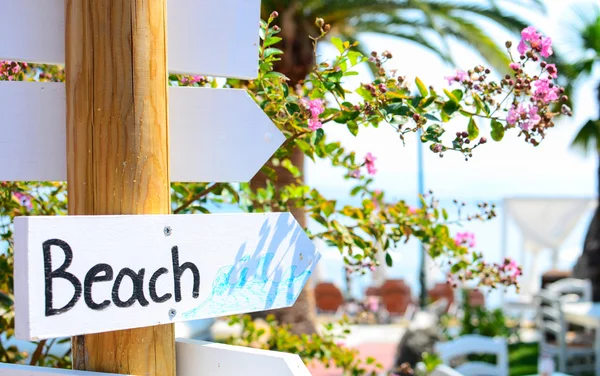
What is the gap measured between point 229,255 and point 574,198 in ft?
44.4

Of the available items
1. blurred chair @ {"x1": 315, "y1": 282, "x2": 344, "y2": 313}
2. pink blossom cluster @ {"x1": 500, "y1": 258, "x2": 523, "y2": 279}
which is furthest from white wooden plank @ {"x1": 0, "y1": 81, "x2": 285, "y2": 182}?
blurred chair @ {"x1": 315, "y1": 282, "x2": 344, "y2": 313}

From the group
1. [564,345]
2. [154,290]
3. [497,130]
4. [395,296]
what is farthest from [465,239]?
[395,296]

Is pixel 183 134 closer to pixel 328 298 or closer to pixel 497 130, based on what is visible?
pixel 497 130

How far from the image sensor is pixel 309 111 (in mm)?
1404

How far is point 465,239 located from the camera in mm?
1940

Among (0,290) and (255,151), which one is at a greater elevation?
(255,151)

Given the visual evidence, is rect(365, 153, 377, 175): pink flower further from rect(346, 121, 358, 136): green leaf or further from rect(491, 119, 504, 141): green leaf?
rect(491, 119, 504, 141): green leaf

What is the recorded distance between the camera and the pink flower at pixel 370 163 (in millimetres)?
1876

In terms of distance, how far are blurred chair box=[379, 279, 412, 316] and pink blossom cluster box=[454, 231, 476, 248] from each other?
38.2 ft

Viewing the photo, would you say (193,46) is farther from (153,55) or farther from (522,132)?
(522,132)

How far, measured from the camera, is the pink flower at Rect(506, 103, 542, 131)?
1335 mm

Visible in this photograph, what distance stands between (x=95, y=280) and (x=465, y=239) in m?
1.23

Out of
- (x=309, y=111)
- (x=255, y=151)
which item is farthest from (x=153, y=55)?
(x=309, y=111)

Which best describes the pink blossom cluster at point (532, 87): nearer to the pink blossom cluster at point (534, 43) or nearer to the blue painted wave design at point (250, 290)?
the pink blossom cluster at point (534, 43)
